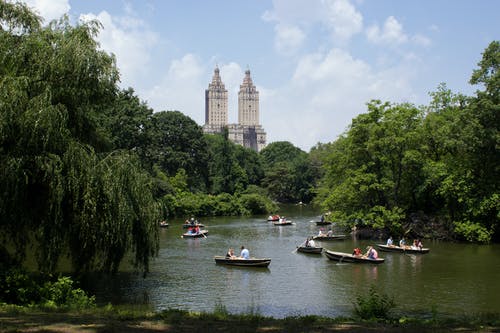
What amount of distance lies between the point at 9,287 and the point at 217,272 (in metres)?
11.6

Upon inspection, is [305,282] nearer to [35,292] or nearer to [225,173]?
[35,292]

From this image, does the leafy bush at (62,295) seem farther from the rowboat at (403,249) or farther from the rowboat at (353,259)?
the rowboat at (403,249)

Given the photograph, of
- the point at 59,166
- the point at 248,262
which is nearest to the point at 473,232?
the point at 248,262

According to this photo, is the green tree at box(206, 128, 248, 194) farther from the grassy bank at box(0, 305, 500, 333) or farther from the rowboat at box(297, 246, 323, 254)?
the grassy bank at box(0, 305, 500, 333)

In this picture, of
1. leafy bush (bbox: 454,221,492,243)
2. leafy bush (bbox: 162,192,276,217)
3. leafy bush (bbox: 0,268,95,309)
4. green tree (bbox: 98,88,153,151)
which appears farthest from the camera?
leafy bush (bbox: 162,192,276,217)

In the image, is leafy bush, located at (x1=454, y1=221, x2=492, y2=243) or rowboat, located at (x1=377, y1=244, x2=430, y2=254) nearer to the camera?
rowboat, located at (x1=377, y1=244, x2=430, y2=254)

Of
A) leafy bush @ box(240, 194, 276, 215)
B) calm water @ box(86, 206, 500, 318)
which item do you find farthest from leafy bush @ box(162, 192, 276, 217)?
calm water @ box(86, 206, 500, 318)

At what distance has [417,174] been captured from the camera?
38.4 m

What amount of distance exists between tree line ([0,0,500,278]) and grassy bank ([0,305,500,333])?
166 inches

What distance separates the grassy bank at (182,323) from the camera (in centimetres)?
898

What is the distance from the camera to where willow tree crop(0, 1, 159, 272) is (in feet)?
46.3

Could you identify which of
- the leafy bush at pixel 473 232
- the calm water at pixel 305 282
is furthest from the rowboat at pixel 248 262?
the leafy bush at pixel 473 232

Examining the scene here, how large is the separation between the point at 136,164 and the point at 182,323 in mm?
7967

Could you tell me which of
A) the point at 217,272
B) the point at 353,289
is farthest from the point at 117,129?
the point at 353,289
